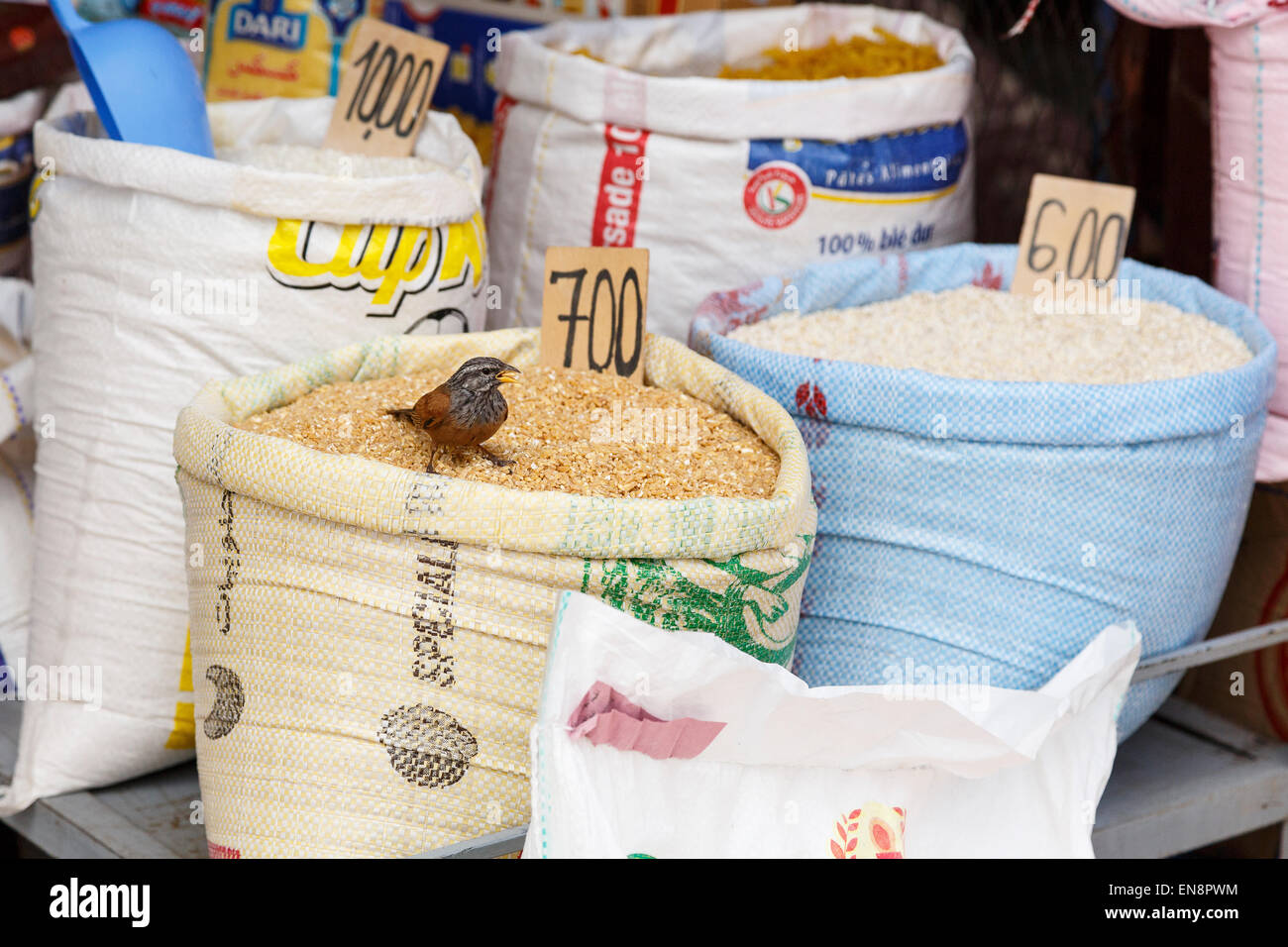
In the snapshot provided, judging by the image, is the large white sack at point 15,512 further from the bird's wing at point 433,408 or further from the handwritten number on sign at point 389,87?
Result: the bird's wing at point 433,408

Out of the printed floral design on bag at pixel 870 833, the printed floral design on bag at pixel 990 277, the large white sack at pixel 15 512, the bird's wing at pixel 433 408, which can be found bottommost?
the large white sack at pixel 15 512

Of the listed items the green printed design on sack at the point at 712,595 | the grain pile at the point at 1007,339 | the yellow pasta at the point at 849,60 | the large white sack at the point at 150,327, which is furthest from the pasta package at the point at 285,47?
the green printed design on sack at the point at 712,595

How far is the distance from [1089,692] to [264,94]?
131 cm

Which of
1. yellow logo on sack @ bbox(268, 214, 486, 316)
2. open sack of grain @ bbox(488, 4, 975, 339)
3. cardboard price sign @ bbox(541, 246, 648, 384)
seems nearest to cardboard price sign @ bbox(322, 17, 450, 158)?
open sack of grain @ bbox(488, 4, 975, 339)

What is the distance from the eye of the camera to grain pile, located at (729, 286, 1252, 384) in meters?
1.14

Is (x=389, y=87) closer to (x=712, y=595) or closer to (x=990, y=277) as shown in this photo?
(x=990, y=277)

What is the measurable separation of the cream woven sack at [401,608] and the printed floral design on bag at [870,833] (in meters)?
0.12

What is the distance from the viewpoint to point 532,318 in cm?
146

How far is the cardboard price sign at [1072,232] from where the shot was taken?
4.35 ft

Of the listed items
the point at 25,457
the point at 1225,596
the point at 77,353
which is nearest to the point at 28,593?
the point at 25,457

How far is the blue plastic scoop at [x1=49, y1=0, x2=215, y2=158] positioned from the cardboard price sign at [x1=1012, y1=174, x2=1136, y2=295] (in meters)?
0.80

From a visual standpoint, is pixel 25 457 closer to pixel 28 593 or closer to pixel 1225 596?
pixel 28 593

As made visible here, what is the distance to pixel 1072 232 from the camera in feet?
4.39

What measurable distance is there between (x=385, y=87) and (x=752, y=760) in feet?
2.72
